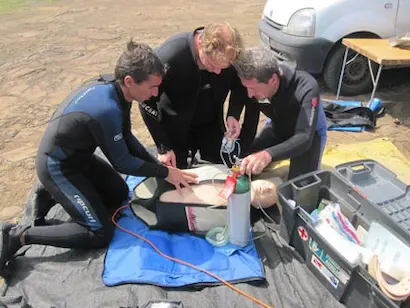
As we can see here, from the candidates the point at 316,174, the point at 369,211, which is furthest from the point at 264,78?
the point at 369,211

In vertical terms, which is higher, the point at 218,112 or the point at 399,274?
the point at 218,112

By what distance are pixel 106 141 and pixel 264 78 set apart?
109 cm

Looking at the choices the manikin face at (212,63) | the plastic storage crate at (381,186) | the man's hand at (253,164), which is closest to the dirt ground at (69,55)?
the plastic storage crate at (381,186)

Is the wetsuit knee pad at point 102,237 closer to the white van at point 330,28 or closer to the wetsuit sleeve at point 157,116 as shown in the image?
the wetsuit sleeve at point 157,116

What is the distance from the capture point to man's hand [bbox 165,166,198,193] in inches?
100

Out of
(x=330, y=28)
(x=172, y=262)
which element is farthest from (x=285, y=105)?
(x=330, y=28)

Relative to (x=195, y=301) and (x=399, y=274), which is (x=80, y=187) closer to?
(x=195, y=301)

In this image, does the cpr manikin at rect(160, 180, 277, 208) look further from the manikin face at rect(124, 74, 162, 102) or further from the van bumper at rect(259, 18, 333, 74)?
the van bumper at rect(259, 18, 333, 74)

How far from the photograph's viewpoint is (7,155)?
169 inches

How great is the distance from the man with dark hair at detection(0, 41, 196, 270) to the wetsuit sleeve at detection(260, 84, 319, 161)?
2.28 ft

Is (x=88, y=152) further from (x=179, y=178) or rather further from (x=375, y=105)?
(x=375, y=105)

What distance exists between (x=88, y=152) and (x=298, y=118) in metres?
1.47

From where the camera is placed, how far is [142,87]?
2344mm

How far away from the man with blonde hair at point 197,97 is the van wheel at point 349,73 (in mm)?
2338
